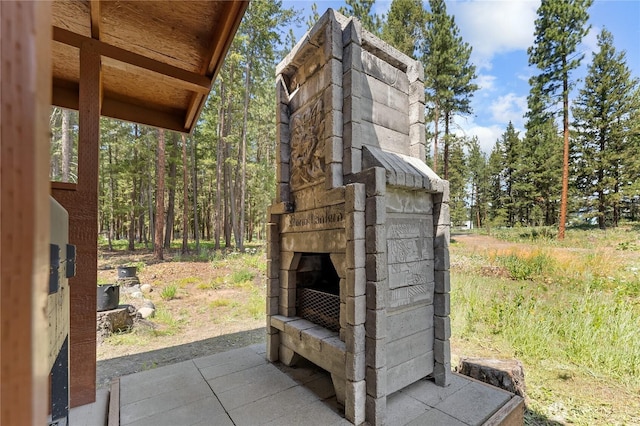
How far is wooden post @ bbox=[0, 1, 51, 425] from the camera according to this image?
428 mm

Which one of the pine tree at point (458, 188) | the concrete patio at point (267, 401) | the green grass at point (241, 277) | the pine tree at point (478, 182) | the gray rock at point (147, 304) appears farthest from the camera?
the pine tree at point (478, 182)

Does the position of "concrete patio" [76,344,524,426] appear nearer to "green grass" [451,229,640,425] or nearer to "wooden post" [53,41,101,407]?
"wooden post" [53,41,101,407]

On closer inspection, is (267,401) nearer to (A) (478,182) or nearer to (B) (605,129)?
(B) (605,129)

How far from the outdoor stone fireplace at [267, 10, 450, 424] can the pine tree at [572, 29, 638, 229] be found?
23.8 meters

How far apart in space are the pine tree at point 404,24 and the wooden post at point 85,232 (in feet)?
48.7

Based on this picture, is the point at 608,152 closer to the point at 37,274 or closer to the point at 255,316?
the point at 255,316

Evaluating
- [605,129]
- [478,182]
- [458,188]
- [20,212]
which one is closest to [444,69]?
[605,129]

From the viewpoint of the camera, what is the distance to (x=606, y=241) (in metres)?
14.5

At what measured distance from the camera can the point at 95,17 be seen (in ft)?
8.81

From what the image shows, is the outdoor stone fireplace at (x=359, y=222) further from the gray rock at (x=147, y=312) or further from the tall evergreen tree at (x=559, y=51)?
the tall evergreen tree at (x=559, y=51)

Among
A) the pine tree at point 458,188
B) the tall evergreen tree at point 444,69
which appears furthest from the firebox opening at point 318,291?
the pine tree at point 458,188

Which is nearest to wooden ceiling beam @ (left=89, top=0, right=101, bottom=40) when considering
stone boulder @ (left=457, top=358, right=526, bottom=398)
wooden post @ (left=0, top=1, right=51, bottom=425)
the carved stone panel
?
the carved stone panel

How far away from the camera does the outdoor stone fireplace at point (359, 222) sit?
2916 mm

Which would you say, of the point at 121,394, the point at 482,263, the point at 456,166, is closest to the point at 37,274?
the point at 121,394
